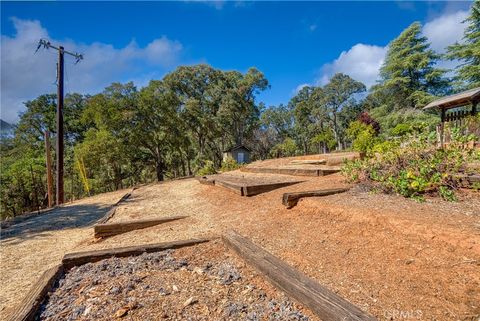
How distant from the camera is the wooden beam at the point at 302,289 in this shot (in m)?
1.53

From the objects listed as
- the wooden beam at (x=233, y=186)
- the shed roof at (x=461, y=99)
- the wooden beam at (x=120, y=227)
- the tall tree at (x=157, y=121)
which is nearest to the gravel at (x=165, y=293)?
the wooden beam at (x=120, y=227)

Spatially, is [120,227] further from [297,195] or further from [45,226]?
[297,195]

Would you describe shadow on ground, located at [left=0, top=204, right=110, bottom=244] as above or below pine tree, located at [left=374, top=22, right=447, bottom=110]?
below

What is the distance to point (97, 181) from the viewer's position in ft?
63.6

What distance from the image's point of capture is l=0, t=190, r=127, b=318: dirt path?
8.56ft

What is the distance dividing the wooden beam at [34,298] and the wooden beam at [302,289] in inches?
65.8

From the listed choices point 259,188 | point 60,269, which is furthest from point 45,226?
point 259,188

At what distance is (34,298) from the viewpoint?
198 centimetres

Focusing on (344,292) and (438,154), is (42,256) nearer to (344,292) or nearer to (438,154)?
(344,292)

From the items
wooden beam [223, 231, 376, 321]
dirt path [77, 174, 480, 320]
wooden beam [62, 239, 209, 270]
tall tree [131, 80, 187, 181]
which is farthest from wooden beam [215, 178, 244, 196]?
tall tree [131, 80, 187, 181]

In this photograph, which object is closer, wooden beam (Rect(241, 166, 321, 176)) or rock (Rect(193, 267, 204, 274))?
rock (Rect(193, 267, 204, 274))

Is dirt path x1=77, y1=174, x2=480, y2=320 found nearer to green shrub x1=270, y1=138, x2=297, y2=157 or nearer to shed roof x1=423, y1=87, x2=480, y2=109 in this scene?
shed roof x1=423, y1=87, x2=480, y2=109

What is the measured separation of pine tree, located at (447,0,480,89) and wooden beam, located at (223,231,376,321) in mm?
19175

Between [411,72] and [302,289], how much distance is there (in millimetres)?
23341
